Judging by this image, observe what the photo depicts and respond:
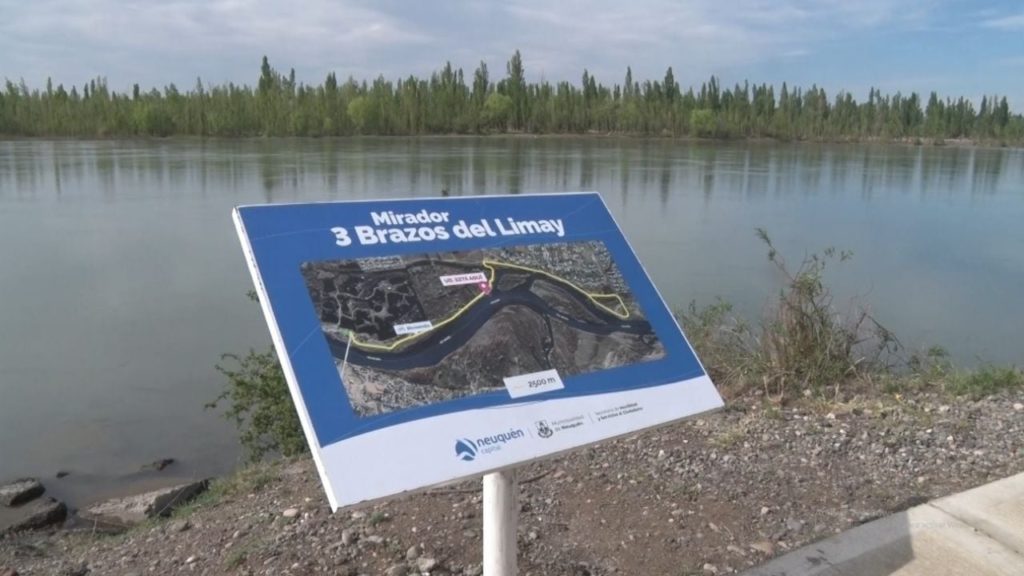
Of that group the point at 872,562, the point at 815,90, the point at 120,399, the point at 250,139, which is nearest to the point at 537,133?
the point at 250,139

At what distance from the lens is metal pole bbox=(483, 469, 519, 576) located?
2361 millimetres

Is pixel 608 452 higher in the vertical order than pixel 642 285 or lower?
lower

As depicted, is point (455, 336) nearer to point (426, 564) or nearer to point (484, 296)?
point (484, 296)

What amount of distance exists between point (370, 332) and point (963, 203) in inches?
886

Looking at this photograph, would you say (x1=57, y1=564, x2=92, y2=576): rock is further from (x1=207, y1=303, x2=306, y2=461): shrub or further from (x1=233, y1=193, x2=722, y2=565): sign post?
(x1=233, y1=193, x2=722, y2=565): sign post

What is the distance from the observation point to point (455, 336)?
229cm

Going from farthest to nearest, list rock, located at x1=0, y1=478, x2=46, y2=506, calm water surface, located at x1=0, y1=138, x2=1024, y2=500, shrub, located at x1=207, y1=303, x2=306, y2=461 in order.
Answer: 1. calm water surface, located at x1=0, y1=138, x2=1024, y2=500
2. rock, located at x1=0, y1=478, x2=46, y2=506
3. shrub, located at x1=207, y1=303, x2=306, y2=461

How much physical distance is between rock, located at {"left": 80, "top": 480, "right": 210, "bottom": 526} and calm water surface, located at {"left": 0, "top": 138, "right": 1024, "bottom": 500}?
77cm

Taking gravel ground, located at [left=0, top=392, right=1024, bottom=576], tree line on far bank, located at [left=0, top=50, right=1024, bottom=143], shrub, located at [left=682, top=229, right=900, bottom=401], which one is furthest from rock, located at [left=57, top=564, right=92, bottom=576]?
tree line on far bank, located at [left=0, top=50, right=1024, bottom=143]

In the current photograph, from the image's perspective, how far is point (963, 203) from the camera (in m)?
21.6

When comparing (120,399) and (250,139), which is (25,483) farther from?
(250,139)

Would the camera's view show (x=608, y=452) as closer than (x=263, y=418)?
Yes

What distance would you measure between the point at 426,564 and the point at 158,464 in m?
4.26

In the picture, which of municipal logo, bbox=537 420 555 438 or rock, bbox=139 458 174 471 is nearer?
municipal logo, bbox=537 420 555 438
